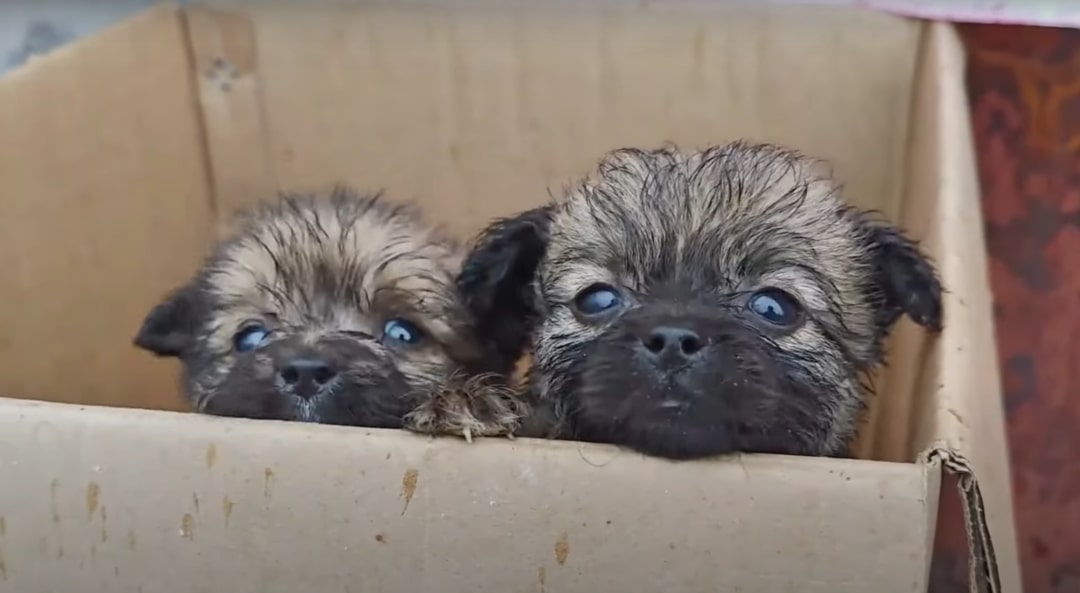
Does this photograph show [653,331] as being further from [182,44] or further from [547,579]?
[182,44]

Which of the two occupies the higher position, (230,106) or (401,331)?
(230,106)

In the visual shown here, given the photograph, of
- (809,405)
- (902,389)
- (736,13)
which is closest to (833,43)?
(736,13)

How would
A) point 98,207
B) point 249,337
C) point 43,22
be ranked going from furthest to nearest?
1. point 43,22
2. point 98,207
3. point 249,337

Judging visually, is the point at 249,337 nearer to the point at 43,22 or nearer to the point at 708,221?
the point at 708,221

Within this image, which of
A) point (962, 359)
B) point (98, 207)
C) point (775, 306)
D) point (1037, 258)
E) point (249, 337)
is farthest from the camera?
point (1037, 258)

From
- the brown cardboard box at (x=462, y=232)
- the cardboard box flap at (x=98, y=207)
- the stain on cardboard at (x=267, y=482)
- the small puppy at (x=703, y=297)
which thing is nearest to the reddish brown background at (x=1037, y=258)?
the brown cardboard box at (x=462, y=232)

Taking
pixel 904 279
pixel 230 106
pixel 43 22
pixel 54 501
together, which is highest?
pixel 43 22

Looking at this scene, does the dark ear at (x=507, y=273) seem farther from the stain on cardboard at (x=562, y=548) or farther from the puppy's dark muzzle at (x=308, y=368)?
the stain on cardboard at (x=562, y=548)

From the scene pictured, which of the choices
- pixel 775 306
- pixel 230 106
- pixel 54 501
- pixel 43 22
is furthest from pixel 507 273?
pixel 43 22
